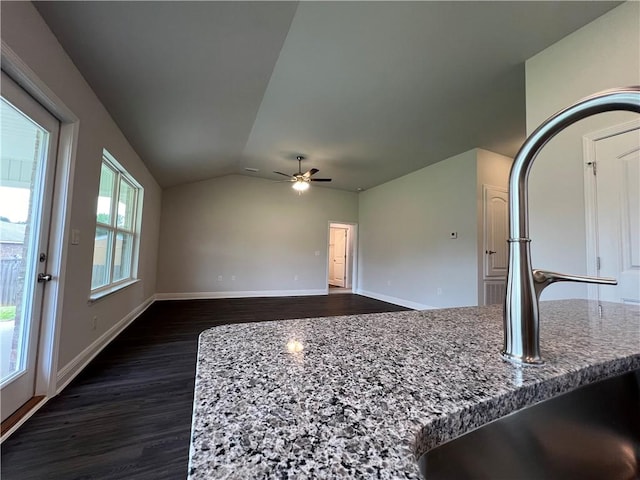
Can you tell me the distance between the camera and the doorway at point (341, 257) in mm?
7838

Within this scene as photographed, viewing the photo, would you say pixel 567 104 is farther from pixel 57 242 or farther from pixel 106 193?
pixel 106 193

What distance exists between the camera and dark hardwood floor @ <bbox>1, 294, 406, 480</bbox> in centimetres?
133

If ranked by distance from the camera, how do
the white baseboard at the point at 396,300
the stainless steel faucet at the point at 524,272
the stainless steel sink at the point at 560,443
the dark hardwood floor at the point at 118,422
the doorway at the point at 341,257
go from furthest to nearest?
the doorway at the point at 341,257, the white baseboard at the point at 396,300, the dark hardwood floor at the point at 118,422, the stainless steel faucet at the point at 524,272, the stainless steel sink at the point at 560,443

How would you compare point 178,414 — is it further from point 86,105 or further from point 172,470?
point 86,105

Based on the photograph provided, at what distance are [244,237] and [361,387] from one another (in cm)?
614

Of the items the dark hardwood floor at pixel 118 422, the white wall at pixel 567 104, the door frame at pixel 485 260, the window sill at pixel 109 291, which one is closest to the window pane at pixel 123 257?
the window sill at pixel 109 291

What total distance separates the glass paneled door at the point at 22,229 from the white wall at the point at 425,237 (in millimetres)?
4787

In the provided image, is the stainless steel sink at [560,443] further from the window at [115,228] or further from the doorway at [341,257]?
the doorway at [341,257]

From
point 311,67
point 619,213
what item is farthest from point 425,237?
point 311,67

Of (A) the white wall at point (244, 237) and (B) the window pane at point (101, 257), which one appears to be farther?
(A) the white wall at point (244, 237)

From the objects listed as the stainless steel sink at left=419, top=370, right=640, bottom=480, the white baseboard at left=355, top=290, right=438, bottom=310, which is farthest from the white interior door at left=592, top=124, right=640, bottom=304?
the white baseboard at left=355, top=290, right=438, bottom=310

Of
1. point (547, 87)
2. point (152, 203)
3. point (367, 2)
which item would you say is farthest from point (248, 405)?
point (152, 203)

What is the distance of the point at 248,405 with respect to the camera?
1.26ft

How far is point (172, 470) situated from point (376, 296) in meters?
5.51
